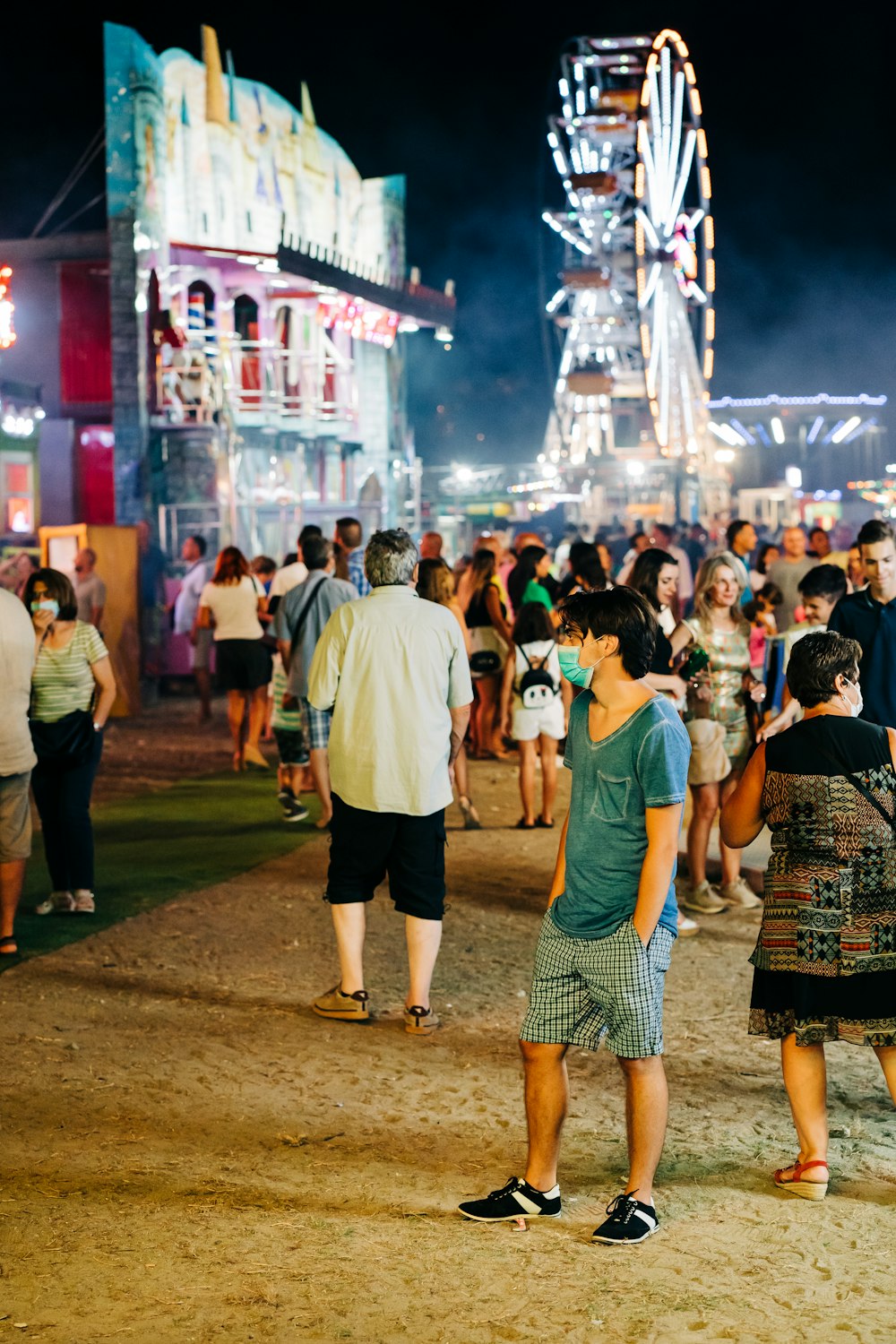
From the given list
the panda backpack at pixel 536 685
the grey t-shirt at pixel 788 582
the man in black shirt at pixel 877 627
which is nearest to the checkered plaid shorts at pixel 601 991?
the man in black shirt at pixel 877 627

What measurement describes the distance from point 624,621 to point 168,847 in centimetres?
628

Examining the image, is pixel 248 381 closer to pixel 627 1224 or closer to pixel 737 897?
pixel 737 897

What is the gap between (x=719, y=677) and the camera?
7461mm

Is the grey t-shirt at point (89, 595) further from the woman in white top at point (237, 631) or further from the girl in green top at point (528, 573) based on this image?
the girl in green top at point (528, 573)

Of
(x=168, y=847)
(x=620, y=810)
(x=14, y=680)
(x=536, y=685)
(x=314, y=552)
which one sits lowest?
(x=168, y=847)

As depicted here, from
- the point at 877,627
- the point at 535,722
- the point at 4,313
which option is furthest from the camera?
the point at 4,313

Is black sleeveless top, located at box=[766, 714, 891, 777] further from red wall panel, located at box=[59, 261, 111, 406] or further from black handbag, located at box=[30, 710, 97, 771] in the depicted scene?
red wall panel, located at box=[59, 261, 111, 406]

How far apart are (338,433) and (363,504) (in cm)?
195

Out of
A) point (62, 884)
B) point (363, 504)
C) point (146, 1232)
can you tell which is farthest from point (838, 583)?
point (363, 504)

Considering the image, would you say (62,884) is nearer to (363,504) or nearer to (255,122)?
(363,504)

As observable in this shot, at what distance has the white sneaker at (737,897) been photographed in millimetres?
7852

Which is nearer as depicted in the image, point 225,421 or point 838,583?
point 838,583

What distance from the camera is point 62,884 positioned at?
782 centimetres

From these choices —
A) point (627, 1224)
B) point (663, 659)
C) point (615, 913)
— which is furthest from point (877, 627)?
point (627, 1224)
